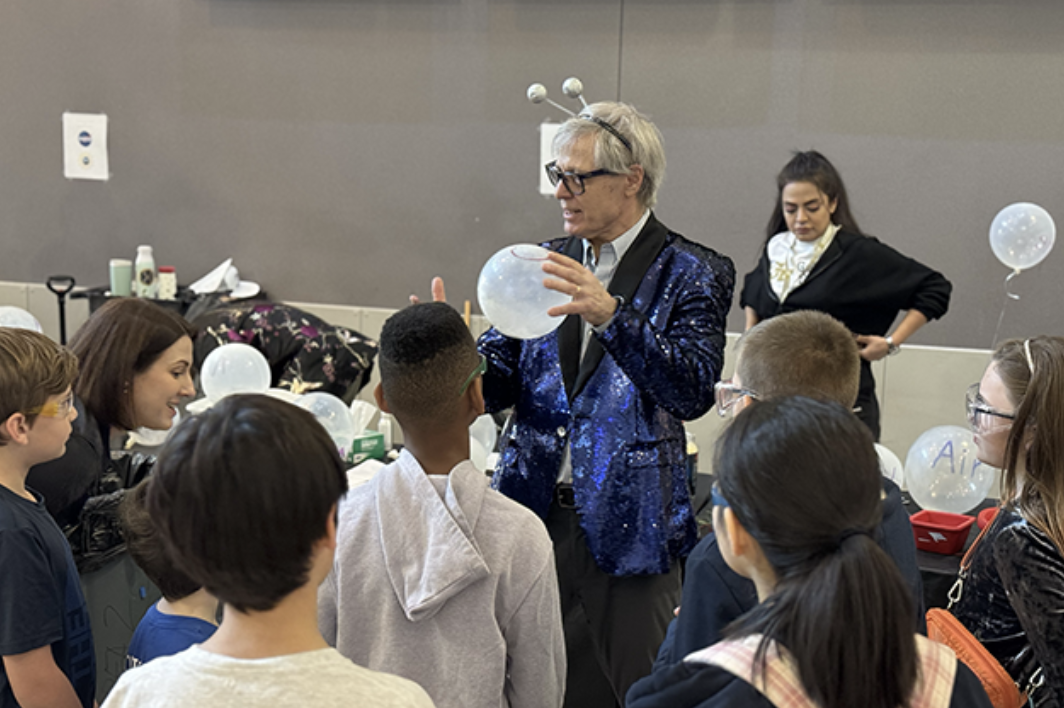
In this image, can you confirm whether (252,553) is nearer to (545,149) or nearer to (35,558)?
(35,558)

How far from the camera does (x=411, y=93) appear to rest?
4711 millimetres

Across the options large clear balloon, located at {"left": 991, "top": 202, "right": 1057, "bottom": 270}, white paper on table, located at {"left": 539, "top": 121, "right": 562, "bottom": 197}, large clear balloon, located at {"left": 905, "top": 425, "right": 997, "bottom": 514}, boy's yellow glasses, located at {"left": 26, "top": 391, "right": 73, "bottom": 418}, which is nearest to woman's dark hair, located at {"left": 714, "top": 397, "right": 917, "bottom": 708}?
boy's yellow glasses, located at {"left": 26, "top": 391, "right": 73, "bottom": 418}

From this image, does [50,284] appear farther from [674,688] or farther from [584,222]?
[674,688]

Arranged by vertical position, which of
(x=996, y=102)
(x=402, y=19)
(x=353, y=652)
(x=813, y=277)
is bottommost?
(x=353, y=652)

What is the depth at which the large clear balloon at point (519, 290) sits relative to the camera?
1771 millimetres

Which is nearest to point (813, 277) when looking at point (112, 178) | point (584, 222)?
point (584, 222)

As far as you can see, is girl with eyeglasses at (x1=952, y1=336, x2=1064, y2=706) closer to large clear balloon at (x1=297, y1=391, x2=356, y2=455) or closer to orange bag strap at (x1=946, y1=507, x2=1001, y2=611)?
orange bag strap at (x1=946, y1=507, x2=1001, y2=611)

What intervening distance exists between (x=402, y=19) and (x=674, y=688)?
4.21 metres

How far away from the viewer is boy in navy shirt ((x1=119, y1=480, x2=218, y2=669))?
1451mm

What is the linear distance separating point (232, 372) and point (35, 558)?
137 cm

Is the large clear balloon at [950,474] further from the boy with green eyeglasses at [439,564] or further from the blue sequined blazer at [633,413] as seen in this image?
the boy with green eyeglasses at [439,564]

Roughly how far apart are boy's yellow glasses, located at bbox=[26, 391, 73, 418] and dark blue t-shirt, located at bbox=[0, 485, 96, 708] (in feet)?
0.42

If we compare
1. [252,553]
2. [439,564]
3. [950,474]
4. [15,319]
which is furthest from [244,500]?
[15,319]

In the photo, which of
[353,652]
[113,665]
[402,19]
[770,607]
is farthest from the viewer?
[402,19]
